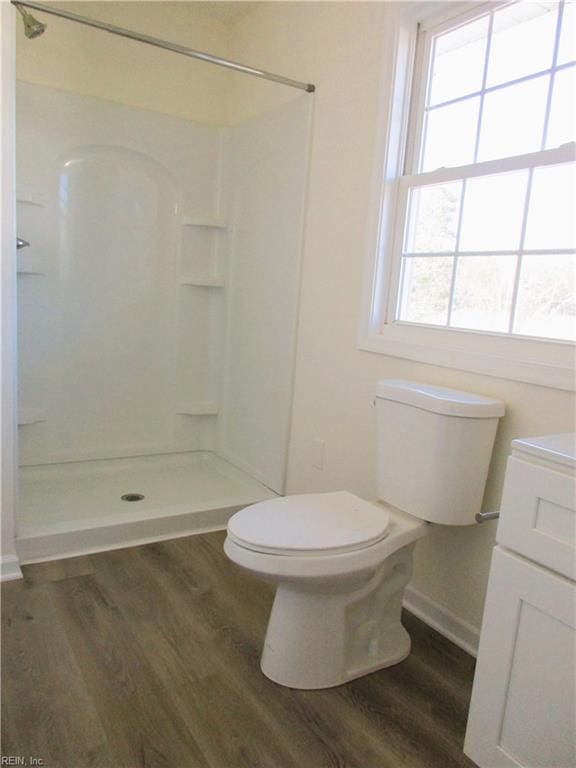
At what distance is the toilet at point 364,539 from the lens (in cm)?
146

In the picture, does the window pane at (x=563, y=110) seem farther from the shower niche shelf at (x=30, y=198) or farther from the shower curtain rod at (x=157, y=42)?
the shower niche shelf at (x=30, y=198)

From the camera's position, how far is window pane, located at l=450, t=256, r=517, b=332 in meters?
1.71

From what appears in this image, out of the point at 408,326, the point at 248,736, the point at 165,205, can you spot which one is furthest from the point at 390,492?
the point at 165,205

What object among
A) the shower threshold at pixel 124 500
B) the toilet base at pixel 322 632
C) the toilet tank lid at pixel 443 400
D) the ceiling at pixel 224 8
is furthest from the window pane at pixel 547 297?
the ceiling at pixel 224 8

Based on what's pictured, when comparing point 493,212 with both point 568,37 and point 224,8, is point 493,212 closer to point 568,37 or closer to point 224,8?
point 568,37

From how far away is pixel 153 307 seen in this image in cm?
307

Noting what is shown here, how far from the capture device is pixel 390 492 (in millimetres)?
1777

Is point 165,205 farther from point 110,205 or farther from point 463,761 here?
point 463,761

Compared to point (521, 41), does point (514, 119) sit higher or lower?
lower

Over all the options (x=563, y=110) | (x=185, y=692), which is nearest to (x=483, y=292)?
(x=563, y=110)

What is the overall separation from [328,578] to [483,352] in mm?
813

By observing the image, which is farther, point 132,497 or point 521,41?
point 132,497

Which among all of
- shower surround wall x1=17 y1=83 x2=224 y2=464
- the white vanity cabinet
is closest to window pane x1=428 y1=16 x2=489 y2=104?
the white vanity cabinet

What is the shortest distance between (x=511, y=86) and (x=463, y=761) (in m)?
1.81
